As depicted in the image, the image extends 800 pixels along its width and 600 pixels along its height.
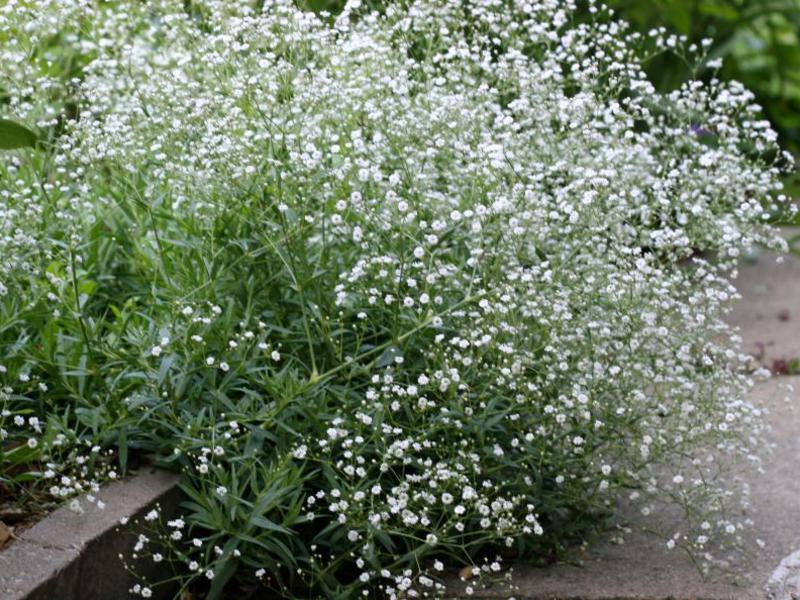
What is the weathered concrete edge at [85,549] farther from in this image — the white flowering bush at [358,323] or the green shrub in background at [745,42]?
the green shrub in background at [745,42]

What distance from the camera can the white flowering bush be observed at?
10.2ft

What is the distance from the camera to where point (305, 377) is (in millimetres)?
3301

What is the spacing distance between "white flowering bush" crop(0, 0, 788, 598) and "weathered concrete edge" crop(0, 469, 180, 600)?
0.10 m

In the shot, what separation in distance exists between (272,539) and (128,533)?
36 centimetres

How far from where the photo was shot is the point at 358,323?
347 centimetres

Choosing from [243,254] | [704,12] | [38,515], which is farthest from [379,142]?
[704,12]

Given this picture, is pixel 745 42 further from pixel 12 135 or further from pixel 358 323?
pixel 12 135

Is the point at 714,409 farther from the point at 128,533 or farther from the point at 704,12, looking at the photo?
the point at 704,12

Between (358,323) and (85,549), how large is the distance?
40.9 inches

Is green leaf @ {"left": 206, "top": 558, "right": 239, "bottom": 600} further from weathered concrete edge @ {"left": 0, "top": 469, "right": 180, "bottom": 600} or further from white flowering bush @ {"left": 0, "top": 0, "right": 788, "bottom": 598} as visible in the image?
weathered concrete edge @ {"left": 0, "top": 469, "right": 180, "bottom": 600}

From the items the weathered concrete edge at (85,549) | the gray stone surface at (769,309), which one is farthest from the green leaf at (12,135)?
the gray stone surface at (769,309)

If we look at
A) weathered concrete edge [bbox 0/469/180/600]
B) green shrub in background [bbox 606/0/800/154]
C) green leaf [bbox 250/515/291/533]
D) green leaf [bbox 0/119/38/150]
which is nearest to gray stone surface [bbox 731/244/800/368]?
green shrub in background [bbox 606/0/800/154]

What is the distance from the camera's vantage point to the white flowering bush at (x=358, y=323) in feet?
10.2

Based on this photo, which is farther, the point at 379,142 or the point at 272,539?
the point at 379,142
